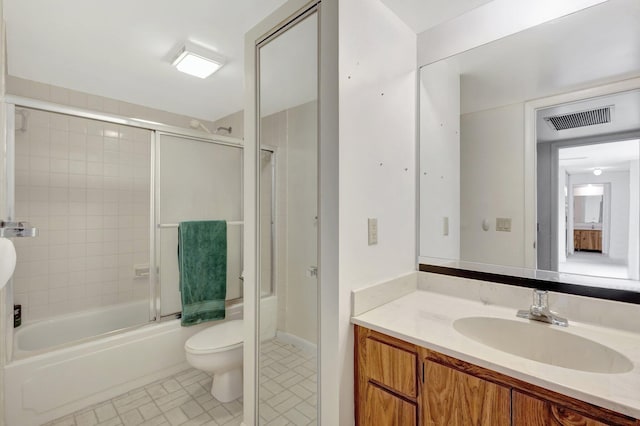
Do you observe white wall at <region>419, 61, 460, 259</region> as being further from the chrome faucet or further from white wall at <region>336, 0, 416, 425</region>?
the chrome faucet

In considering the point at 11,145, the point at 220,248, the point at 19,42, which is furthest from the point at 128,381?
the point at 19,42

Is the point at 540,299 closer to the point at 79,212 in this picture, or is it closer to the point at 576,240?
the point at 576,240

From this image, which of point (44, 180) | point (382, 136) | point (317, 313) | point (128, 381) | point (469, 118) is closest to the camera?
point (317, 313)

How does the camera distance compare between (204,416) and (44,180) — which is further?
(44,180)

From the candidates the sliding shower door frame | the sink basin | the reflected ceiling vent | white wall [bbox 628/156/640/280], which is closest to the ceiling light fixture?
the sliding shower door frame

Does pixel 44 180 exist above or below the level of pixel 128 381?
above

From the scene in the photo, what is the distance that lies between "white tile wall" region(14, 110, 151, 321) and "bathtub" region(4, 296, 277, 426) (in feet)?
0.96

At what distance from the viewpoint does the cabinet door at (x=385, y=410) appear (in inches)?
42.0

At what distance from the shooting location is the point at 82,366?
1.87 meters

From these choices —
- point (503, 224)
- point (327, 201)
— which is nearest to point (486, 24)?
point (503, 224)

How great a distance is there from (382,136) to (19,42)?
2334 millimetres

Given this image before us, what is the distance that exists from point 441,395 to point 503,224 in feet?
2.86

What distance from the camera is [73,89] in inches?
98.2

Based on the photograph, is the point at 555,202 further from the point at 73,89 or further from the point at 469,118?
the point at 73,89
